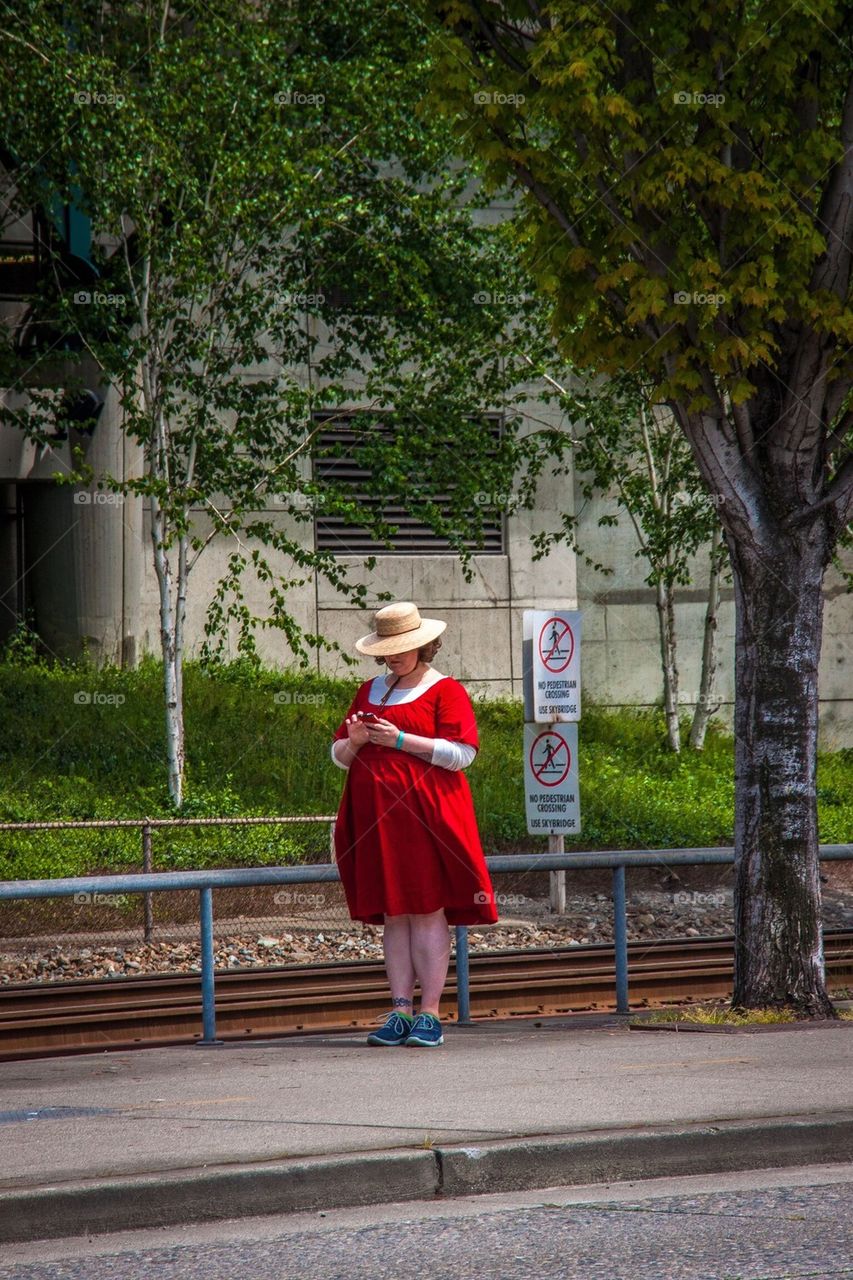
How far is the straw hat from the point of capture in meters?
7.21

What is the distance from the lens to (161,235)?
1755 cm

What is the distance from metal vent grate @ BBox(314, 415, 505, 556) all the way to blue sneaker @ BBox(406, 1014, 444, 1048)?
15507 millimetres

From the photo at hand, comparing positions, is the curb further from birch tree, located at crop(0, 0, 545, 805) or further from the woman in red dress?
birch tree, located at crop(0, 0, 545, 805)

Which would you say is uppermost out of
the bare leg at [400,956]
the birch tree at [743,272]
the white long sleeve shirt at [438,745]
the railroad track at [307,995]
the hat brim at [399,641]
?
the birch tree at [743,272]

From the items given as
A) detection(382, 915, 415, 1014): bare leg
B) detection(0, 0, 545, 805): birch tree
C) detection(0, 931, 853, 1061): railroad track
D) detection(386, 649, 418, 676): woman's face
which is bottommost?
detection(0, 931, 853, 1061): railroad track

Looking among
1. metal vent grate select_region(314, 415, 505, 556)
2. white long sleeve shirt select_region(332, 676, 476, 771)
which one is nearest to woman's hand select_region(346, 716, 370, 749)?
white long sleeve shirt select_region(332, 676, 476, 771)

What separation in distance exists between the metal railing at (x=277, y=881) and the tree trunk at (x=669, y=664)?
14.3m

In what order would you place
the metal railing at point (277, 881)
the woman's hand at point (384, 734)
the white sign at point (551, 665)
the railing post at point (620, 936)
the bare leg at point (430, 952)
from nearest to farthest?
the woman's hand at point (384, 734)
the bare leg at point (430, 952)
the metal railing at point (277, 881)
the railing post at point (620, 936)
the white sign at point (551, 665)

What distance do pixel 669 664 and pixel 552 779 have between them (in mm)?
8946

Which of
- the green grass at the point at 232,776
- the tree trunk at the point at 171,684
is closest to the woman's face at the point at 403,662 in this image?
the green grass at the point at 232,776

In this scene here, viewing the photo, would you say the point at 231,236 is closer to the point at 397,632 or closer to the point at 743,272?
the point at 743,272

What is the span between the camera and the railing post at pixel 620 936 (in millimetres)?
8867

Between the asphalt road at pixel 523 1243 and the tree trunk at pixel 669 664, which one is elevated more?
the tree trunk at pixel 669 664

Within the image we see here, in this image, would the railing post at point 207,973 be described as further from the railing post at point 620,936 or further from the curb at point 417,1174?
the curb at point 417,1174
